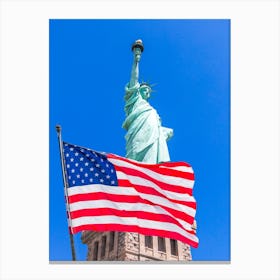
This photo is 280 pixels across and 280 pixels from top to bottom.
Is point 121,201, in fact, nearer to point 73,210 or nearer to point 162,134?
point 73,210

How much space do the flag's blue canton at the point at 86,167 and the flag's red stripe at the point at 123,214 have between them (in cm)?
73

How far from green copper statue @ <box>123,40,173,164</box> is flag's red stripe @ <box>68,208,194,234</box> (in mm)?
16315

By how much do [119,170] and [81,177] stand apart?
1.19 meters

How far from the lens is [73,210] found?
14102 millimetres

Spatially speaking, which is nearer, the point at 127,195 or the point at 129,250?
the point at 127,195

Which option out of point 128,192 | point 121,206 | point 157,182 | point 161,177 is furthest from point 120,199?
point 161,177

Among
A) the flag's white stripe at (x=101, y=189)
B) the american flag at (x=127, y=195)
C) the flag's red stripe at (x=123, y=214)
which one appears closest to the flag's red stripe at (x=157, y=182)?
the american flag at (x=127, y=195)

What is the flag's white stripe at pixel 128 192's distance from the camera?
14555mm

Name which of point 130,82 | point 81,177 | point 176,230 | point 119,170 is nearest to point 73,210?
point 81,177

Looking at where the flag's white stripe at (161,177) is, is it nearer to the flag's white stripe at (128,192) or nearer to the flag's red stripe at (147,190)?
the flag's red stripe at (147,190)

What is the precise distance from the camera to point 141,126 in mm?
33656

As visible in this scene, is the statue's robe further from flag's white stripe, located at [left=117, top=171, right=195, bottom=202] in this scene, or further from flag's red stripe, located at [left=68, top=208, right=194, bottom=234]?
flag's red stripe, located at [left=68, top=208, right=194, bottom=234]

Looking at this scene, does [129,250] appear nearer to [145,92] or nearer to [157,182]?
[145,92]

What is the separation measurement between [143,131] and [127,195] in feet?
59.9
